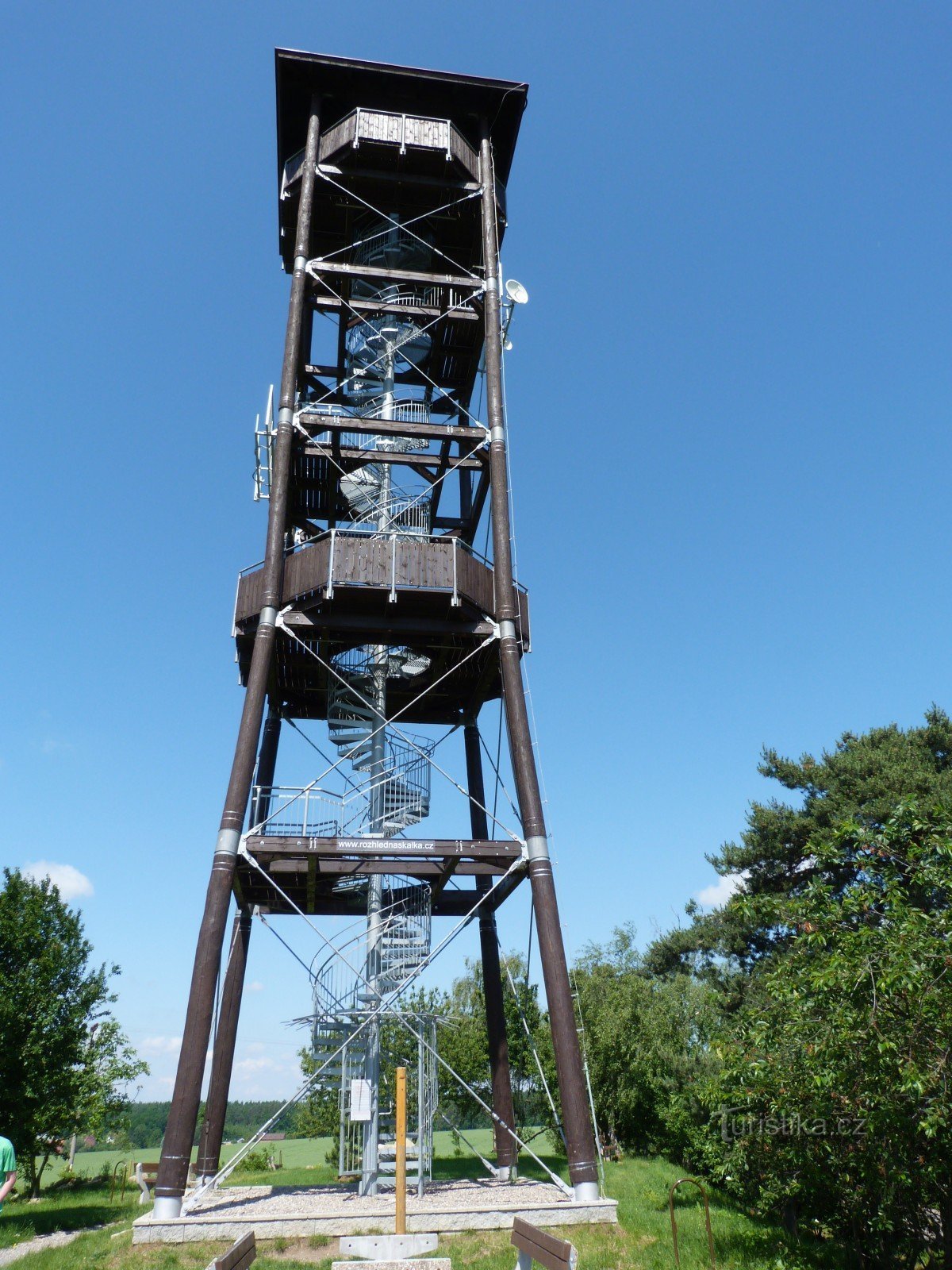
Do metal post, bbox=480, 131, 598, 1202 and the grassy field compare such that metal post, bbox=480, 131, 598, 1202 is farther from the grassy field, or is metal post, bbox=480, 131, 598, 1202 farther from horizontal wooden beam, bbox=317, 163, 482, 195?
the grassy field

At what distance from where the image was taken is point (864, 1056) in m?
8.98

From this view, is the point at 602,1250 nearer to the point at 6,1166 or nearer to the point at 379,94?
the point at 6,1166

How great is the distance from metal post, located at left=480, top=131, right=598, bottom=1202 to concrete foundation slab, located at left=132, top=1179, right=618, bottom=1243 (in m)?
0.49

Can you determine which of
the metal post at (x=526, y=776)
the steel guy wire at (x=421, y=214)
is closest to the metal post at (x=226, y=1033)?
the metal post at (x=526, y=776)

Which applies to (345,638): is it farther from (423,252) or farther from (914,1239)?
(914,1239)

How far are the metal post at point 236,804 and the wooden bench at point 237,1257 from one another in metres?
4.97

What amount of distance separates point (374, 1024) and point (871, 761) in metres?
19.3

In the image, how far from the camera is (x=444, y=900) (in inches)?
657

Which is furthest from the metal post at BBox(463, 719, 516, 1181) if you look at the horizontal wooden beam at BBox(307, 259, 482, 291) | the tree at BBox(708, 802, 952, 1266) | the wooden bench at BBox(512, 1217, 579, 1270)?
the horizontal wooden beam at BBox(307, 259, 482, 291)

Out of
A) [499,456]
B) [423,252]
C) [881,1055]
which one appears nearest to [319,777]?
[499,456]

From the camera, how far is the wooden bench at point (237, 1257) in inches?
246

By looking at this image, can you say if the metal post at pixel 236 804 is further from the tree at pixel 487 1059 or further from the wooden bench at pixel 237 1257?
the tree at pixel 487 1059

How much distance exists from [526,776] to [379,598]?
400 cm

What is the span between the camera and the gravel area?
484 inches
